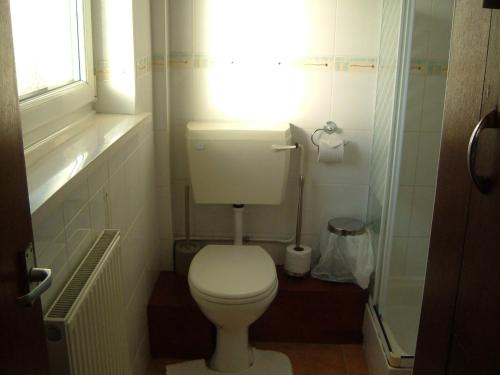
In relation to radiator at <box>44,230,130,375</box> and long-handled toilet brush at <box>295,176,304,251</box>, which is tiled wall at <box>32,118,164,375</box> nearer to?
radiator at <box>44,230,130,375</box>

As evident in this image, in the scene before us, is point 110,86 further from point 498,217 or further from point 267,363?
point 498,217

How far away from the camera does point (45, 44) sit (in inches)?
63.3

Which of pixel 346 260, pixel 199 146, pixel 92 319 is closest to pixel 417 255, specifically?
pixel 346 260

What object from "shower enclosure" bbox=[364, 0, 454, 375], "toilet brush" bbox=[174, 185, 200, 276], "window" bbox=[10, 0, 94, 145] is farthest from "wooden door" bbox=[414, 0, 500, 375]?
"toilet brush" bbox=[174, 185, 200, 276]

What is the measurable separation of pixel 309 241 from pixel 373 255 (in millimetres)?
363

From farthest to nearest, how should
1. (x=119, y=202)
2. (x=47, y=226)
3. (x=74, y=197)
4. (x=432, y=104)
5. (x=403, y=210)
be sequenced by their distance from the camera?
(x=403, y=210)
(x=432, y=104)
(x=119, y=202)
(x=74, y=197)
(x=47, y=226)

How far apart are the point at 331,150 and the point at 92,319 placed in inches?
54.8

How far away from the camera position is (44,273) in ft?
2.90

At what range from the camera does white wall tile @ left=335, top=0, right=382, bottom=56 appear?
2303mm

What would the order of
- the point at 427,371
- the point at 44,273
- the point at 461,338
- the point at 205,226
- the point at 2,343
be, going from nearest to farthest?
1. the point at 2,343
2. the point at 44,273
3. the point at 461,338
4. the point at 427,371
5. the point at 205,226

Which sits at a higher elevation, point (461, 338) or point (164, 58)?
point (164, 58)

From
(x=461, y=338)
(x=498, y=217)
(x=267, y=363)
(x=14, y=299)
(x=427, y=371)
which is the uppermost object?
(x=498, y=217)

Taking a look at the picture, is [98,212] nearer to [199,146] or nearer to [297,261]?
[199,146]

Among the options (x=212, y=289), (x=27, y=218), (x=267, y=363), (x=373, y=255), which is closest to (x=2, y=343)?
(x=27, y=218)
